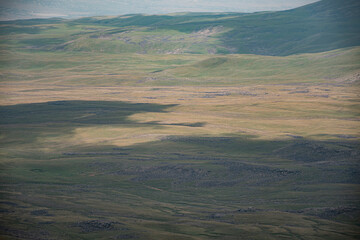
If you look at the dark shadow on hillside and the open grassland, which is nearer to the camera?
the open grassland

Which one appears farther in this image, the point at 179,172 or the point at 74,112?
the point at 74,112

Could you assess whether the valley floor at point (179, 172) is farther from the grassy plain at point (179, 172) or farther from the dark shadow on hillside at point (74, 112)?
the dark shadow on hillside at point (74, 112)

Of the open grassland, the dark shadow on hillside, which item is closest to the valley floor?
the open grassland

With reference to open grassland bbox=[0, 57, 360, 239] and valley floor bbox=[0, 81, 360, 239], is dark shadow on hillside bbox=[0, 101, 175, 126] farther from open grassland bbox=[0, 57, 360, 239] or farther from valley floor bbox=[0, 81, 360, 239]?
open grassland bbox=[0, 57, 360, 239]

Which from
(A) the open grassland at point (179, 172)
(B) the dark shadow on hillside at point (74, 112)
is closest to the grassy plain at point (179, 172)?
(A) the open grassland at point (179, 172)

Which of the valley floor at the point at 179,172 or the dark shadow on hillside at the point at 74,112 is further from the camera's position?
the dark shadow on hillside at the point at 74,112

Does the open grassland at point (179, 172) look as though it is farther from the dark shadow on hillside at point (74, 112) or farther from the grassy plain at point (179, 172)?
the dark shadow on hillside at point (74, 112)

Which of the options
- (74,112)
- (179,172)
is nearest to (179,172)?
(179,172)

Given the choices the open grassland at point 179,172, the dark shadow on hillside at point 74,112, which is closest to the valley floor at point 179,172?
the open grassland at point 179,172

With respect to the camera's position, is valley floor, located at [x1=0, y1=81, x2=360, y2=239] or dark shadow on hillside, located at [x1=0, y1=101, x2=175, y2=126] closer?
valley floor, located at [x1=0, y1=81, x2=360, y2=239]

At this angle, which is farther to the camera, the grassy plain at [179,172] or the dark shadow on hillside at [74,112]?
the dark shadow on hillside at [74,112]

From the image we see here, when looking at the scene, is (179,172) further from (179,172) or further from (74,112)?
(74,112)

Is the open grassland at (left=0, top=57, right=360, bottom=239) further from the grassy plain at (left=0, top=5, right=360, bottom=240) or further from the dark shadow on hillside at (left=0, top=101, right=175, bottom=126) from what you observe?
the dark shadow on hillside at (left=0, top=101, right=175, bottom=126)

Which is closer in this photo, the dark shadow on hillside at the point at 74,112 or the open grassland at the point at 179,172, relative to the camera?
the open grassland at the point at 179,172
